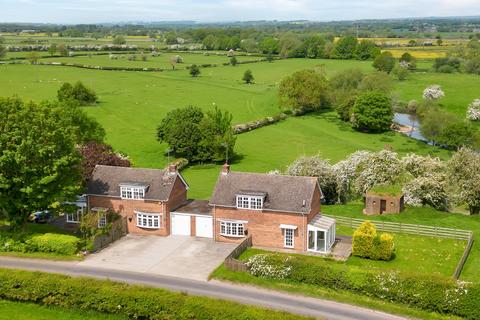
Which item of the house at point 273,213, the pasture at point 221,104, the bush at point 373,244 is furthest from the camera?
the pasture at point 221,104

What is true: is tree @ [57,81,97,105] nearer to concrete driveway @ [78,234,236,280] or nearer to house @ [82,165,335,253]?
house @ [82,165,335,253]

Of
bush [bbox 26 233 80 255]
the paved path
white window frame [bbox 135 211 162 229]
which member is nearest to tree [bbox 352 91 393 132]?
white window frame [bbox 135 211 162 229]

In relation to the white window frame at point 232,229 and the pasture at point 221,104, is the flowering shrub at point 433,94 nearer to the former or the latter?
the pasture at point 221,104

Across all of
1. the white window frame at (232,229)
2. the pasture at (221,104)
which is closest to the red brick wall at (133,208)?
the white window frame at (232,229)

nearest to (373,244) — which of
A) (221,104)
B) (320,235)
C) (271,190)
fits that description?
(320,235)

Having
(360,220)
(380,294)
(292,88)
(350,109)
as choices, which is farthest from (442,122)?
(380,294)

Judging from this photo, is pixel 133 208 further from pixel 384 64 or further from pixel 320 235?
pixel 384 64
